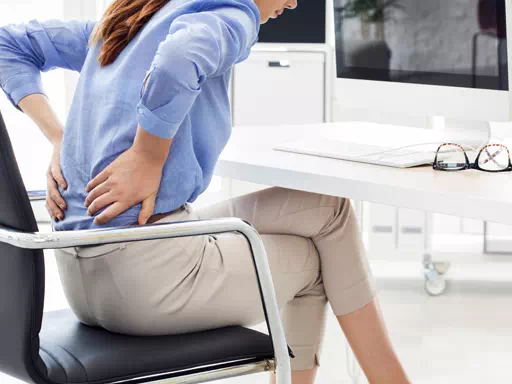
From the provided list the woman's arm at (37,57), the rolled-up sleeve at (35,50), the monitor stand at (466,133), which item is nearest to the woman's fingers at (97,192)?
the woman's arm at (37,57)

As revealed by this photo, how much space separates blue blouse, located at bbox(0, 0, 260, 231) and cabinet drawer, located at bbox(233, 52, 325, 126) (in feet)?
6.41

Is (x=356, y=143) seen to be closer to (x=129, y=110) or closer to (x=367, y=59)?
(x=367, y=59)

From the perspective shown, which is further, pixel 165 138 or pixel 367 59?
pixel 367 59

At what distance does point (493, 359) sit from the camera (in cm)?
248

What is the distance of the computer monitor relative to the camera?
69.1 inches

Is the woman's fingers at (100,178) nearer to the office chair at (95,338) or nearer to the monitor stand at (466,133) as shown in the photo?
the office chair at (95,338)

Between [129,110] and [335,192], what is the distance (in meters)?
0.35

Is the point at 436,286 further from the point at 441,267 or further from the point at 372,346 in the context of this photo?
the point at 372,346

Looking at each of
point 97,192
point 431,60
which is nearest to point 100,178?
point 97,192

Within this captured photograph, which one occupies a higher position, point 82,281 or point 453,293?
point 82,281

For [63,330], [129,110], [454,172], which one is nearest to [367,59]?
[454,172]

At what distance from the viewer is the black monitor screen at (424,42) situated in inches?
69.1

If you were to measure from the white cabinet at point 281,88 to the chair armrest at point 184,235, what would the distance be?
7.00 feet

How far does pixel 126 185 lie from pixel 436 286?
2.04 m
